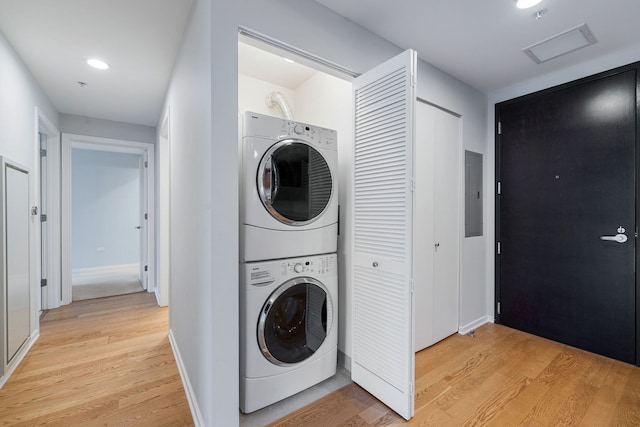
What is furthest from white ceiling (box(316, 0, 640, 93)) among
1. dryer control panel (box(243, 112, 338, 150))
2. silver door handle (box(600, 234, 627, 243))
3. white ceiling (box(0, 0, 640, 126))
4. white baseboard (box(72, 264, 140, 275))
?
white baseboard (box(72, 264, 140, 275))

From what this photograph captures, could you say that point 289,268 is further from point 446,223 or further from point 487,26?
point 487,26

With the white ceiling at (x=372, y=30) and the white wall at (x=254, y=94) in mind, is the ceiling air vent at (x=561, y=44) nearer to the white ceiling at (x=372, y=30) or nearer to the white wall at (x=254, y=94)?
the white ceiling at (x=372, y=30)

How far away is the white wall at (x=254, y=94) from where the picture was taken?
2412mm

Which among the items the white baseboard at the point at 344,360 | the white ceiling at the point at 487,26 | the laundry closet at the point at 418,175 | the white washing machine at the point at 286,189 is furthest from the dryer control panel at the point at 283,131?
the white baseboard at the point at 344,360

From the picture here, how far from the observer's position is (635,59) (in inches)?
83.5

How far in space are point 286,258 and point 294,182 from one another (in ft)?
1.53

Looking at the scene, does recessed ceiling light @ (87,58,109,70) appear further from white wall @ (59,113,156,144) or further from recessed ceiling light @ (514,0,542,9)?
recessed ceiling light @ (514,0,542,9)

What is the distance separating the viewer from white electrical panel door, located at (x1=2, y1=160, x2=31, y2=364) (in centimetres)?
196

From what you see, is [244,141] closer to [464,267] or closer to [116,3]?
[116,3]

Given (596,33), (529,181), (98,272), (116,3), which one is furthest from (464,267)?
(98,272)

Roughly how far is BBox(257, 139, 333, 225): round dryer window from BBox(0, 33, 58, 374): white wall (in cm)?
194

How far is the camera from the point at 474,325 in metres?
2.79

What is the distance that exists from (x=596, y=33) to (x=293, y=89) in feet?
7.54

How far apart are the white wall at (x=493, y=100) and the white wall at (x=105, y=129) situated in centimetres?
426
